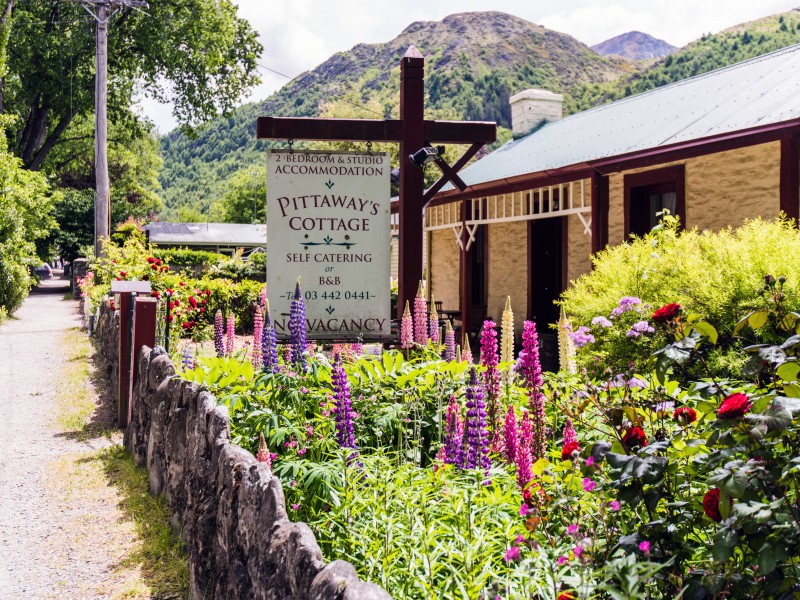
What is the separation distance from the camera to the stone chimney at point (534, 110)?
18.5m

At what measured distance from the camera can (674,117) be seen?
11.3m

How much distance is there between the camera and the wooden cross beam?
6641mm

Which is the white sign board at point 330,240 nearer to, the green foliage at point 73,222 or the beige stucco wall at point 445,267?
the beige stucco wall at point 445,267

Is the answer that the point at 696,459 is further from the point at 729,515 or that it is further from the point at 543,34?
the point at 543,34

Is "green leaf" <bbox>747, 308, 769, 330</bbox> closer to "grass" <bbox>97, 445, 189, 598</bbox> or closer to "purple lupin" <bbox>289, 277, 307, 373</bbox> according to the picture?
"purple lupin" <bbox>289, 277, 307, 373</bbox>

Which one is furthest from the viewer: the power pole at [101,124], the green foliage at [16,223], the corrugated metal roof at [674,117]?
the power pole at [101,124]

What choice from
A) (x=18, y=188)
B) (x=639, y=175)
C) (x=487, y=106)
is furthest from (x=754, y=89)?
(x=487, y=106)

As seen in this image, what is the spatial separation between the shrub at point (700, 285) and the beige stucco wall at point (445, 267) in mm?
10987

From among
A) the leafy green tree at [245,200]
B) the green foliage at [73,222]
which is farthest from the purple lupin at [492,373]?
the leafy green tree at [245,200]

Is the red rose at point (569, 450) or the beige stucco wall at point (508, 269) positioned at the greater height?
the beige stucco wall at point (508, 269)

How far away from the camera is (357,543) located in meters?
3.05

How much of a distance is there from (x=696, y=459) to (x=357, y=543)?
1263 millimetres

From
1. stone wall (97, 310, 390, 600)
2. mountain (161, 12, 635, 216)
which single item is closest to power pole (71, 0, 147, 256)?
stone wall (97, 310, 390, 600)

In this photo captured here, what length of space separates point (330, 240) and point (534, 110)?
519 inches
